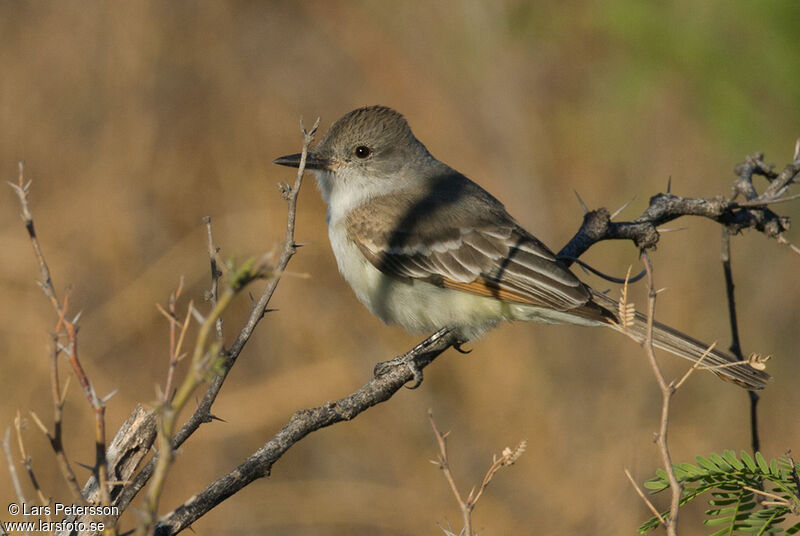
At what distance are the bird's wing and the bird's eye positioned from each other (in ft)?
1.21

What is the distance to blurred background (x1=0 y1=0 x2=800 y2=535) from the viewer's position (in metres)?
7.08

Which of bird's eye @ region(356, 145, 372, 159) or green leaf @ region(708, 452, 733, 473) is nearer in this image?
green leaf @ region(708, 452, 733, 473)

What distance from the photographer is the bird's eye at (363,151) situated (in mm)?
5062

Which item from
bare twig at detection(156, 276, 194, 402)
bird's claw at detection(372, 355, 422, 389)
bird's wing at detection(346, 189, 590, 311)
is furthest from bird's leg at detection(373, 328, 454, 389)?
bare twig at detection(156, 276, 194, 402)

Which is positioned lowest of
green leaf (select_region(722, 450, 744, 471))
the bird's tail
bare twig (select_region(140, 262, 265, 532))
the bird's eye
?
the bird's tail

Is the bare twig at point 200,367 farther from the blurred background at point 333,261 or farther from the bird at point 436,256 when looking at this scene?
the blurred background at point 333,261

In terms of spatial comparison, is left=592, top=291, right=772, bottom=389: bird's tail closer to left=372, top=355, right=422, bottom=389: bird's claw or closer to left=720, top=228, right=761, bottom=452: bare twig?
left=720, top=228, right=761, bottom=452: bare twig

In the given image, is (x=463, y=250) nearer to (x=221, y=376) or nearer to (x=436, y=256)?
(x=436, y=256)

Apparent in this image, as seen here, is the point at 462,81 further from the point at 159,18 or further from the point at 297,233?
the point at 159,18

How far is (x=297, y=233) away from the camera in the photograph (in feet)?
28.2

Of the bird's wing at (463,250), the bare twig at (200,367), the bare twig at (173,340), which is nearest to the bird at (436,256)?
the bird's wing at (463,250)

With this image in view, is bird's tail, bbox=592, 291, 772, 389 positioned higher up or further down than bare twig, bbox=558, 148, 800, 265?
further down

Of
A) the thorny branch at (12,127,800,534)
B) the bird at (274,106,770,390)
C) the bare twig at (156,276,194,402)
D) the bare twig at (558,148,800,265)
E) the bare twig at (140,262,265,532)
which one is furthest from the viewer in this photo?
the bird at (274,106,770,390)

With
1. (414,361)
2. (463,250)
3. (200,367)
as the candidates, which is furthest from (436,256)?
(200,367)
